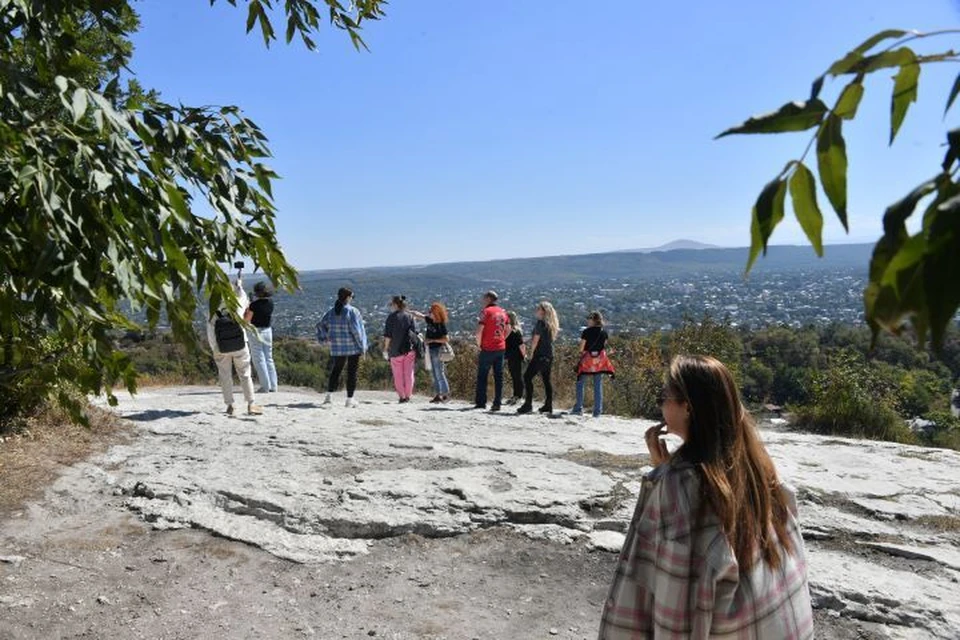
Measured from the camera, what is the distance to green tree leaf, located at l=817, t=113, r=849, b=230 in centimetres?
83

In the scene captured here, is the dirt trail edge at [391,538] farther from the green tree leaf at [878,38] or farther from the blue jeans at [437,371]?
the green tree leaf at [878,38]

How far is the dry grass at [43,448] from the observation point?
5922mm

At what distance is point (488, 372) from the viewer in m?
10.1

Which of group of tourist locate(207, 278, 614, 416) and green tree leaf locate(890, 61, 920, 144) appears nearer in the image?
green tree leaf locate(890, 61, 920, 144)

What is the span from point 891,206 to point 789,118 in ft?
0.47

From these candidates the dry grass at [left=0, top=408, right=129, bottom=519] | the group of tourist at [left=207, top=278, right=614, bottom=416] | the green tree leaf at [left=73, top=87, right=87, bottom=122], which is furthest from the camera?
the group of tourist at [left=207, top=278, right=614, bottom=416]

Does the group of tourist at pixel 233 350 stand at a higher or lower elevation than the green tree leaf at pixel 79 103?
lower

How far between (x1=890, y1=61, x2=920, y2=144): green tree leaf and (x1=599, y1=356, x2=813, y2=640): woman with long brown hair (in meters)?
1.55

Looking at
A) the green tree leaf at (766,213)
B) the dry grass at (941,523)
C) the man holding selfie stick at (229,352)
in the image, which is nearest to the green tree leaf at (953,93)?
the green tree leaf at (766,213)

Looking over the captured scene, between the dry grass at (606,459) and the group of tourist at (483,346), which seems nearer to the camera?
the dry grass at (606,459)

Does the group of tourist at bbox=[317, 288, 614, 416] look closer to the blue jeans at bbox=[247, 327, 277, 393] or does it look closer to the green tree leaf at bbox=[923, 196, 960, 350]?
the blue jeans at bbox=[247, 327, 277, 393]

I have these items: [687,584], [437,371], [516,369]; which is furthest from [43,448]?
[687,584]

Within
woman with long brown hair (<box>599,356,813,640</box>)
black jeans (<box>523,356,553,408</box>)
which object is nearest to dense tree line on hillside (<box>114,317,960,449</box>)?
black jeans (<box>523,356,553,408</box>)

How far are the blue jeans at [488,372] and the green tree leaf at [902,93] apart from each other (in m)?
9.06
